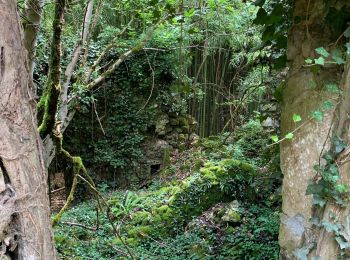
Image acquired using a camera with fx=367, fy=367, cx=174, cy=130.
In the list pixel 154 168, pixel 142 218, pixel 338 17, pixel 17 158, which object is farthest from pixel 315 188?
pixel 154 168

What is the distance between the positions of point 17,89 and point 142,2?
436 cm

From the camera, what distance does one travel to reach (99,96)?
8.35m

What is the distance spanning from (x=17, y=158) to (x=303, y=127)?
1.33 m

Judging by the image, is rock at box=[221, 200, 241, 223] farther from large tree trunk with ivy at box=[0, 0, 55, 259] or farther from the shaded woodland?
large tree trunk with ivy at box=[0, 0, 55, 259]

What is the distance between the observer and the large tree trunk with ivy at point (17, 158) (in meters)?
1.35

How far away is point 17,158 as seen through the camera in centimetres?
139

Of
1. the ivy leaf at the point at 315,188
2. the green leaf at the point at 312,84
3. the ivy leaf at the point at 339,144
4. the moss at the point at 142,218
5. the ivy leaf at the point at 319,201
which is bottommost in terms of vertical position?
the moss at the point at 142,218

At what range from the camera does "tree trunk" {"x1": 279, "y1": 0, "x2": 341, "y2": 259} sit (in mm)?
1808

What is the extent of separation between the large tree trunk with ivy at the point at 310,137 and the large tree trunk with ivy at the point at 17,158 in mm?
1195

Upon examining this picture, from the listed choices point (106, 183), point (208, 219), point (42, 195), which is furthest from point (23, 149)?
point (106, 183)

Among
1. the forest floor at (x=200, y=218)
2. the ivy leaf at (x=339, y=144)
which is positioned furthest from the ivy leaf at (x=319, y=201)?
the forest floor at (x=200, y=218)

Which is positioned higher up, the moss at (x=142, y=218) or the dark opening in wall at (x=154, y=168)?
the moss at (x=142, y=218)

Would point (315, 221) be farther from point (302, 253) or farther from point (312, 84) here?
point (312, 84)

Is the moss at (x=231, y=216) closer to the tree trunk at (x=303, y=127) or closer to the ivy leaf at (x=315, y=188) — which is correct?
the tree trunk at (x=303, y=127)
